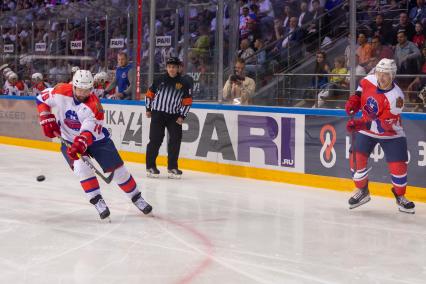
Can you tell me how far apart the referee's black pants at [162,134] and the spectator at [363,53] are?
2.10m

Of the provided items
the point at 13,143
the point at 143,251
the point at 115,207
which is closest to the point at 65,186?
the point at 115,207

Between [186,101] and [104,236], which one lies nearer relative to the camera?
[104,236]

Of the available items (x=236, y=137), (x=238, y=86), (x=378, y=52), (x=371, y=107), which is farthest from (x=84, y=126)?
(x=238, y=86)

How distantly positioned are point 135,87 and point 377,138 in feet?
14.9

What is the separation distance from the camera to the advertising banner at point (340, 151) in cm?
644

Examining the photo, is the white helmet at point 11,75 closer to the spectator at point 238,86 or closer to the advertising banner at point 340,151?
the spectator at point 238,86

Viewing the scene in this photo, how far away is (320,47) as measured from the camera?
834 centimetres

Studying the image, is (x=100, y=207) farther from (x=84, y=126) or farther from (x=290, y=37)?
(x=290, y=37)

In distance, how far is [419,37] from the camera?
Answer: 7.48 m

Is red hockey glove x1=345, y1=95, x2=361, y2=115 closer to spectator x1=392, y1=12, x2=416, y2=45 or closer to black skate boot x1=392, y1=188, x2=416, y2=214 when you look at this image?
black skate boot x1=392, y1=188, x2=416, y2=214

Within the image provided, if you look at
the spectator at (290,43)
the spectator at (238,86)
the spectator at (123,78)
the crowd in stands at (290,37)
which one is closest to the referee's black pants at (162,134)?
the spectator at (238,86)

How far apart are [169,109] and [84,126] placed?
116 inches

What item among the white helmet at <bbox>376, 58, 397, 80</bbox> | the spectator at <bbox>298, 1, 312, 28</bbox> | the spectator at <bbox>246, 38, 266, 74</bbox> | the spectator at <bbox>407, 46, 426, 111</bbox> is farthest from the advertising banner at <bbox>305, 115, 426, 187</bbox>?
the spectator at <bbox>298, 1, 312, 28</bbox>

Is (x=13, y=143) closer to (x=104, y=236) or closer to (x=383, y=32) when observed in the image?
(x=383, y=32)
